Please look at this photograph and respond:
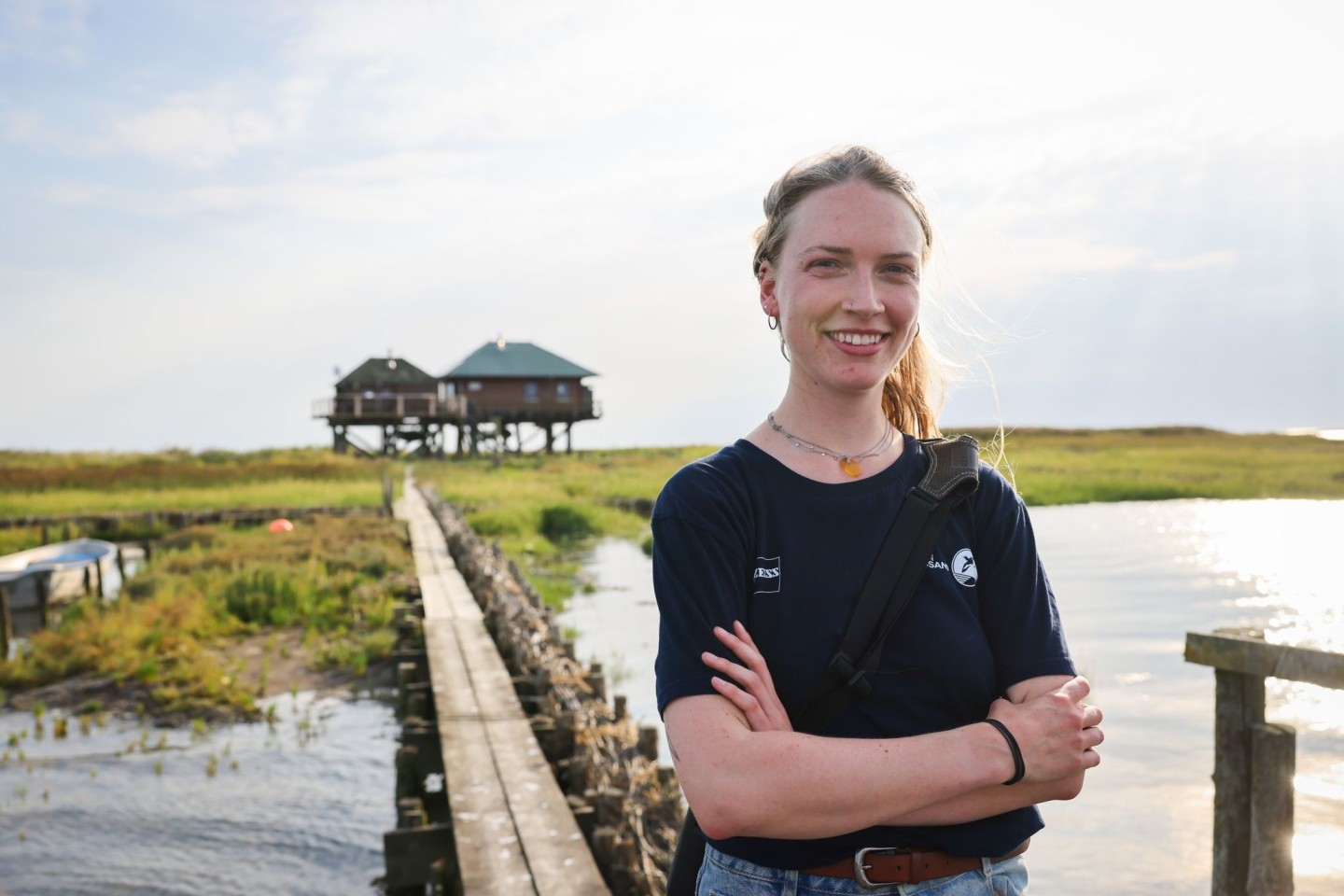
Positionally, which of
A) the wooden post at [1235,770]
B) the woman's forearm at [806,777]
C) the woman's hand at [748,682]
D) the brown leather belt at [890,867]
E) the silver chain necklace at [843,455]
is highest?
the silver chain necklace at [843,455]

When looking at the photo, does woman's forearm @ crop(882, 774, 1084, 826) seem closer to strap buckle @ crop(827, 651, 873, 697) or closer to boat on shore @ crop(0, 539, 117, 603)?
strap buckle @ crop(827, 651, 873, 697)

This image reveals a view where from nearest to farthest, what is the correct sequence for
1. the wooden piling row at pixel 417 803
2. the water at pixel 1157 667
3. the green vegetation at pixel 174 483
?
the wooden piling row at pixel 417 803 < the water at pixel 1157 667 < the green vegetation at pixel 174 483

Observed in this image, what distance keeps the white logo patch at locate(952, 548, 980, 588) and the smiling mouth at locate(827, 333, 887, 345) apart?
0.50 meters

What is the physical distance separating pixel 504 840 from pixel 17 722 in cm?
999

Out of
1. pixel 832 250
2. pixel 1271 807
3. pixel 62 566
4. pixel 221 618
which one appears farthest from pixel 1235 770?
pixel 62 566

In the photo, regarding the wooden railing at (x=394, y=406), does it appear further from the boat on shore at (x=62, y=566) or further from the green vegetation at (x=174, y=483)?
the boat on shore at (x=62, y=566)

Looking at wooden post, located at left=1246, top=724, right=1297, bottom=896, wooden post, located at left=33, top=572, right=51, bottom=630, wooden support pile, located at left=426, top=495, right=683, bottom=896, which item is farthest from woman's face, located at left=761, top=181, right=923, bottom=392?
wooden post, located at left=33, top=572, right=51, bottom=630

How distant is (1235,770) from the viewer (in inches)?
200

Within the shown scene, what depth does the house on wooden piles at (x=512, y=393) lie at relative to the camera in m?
63.4

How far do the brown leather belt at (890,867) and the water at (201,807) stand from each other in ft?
24.1

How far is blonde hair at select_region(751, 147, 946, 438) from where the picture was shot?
2.41m

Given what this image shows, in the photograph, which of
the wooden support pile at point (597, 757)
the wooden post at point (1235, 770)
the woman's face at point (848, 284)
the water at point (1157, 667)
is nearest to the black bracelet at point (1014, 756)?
the woman's face at point (848, 284)

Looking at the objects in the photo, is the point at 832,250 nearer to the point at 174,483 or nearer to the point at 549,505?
the point at 549,505

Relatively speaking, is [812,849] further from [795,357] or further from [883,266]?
[883,266]
